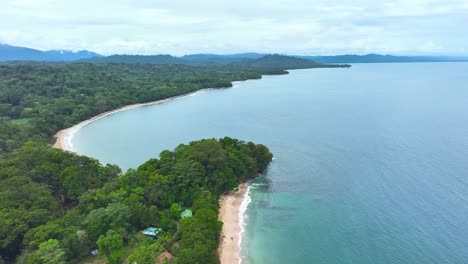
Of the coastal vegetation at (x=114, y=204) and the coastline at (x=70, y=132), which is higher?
the coastal vegetation at (x=114, y=204)

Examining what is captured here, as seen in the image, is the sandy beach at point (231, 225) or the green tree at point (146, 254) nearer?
the green tree at point (146, 254)

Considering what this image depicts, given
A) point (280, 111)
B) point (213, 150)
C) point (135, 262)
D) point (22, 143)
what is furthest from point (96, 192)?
point (280, 111)

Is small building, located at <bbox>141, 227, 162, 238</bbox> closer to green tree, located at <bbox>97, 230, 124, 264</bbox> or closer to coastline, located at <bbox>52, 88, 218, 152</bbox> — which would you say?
green tree, located at <bbox>97, 230, 124, 264</bbox>

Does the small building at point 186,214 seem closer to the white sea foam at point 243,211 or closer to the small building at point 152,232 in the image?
the small building at point 152,232

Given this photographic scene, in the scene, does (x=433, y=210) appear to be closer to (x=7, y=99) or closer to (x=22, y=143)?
(x=22, y=143)

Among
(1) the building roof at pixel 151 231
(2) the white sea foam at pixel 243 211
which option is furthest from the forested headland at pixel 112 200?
(2) the white sea foam at pixel 243 211

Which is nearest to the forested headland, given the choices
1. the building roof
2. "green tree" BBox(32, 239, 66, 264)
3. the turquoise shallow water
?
"green tree" BBox(32, 239, 66, 264)
